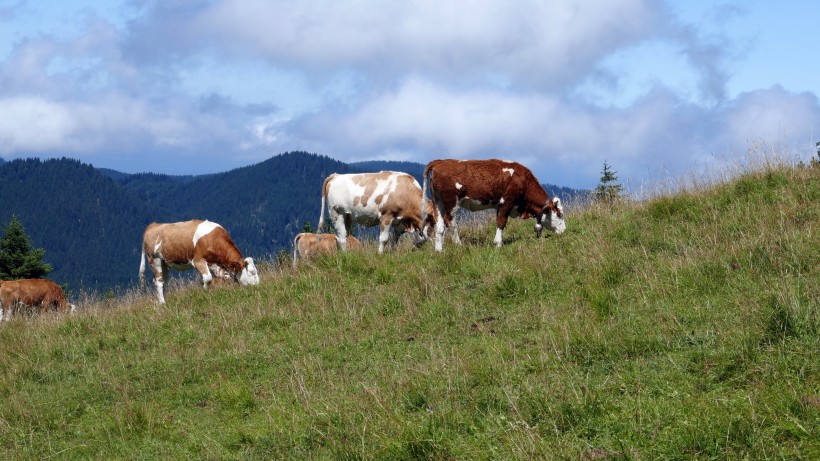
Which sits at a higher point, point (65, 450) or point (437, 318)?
point (437, 318)

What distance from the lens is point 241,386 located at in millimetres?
8281

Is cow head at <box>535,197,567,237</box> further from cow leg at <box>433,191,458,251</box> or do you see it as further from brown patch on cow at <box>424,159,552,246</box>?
cow leg at <box>433,191,458,251</box>

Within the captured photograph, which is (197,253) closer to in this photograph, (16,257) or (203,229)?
(203,229)

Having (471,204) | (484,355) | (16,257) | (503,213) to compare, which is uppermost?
(16,257)

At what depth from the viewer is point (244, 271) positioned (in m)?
16.8

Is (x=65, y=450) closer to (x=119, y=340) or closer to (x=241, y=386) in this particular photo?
(x=241, y=386)

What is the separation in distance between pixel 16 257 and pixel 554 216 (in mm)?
40271

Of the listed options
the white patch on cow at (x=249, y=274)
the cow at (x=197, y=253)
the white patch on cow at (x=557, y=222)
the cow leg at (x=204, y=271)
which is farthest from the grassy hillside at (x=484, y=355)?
the cow at (x=197, y=253)

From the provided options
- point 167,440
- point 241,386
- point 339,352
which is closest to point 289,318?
point 339,352

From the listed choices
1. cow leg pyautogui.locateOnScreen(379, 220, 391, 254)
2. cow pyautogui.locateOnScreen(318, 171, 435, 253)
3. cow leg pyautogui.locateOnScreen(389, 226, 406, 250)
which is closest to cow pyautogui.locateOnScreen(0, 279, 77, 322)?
cow pyautogui.locateOnScreen(318, 171, 435, 253)

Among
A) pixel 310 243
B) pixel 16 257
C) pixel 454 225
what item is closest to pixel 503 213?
pixel 454 225

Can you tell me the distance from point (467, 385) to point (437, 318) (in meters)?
3.10

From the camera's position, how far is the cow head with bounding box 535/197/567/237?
615 inches

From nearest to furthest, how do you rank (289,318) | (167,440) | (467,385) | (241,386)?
(467,385) → (167,440) → (241,386) → (289,318)
